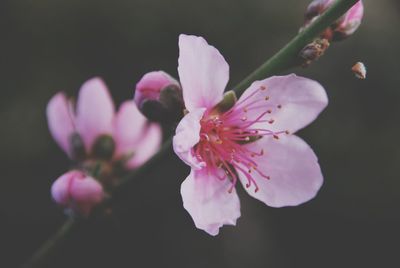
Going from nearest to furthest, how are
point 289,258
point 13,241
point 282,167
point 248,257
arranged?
point 282,167 → point 13,241 → point 248,257 → point 289,258

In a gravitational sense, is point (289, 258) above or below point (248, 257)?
below

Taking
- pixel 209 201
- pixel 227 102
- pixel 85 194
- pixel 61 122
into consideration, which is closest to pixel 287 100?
pixel 227 102

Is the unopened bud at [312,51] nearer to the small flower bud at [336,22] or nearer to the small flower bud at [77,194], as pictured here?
the small flower bud at [336,22]

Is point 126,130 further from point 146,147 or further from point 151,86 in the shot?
point 151,86

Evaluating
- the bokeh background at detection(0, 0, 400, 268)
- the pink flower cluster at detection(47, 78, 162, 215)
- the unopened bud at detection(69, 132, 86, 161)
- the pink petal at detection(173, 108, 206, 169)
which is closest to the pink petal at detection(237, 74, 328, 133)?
the pink petal at detection(173, 108, 206, 169)

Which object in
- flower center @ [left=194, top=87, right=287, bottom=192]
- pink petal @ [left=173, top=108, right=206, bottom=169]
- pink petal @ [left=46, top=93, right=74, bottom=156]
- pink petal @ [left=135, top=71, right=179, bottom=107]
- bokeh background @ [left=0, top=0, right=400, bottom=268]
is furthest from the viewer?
bokeh background @ [left=0, top=0, right=400, bottom=268]

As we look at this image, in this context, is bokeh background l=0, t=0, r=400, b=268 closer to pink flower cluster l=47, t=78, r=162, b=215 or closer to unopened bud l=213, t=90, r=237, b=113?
pink flower cluster l=47, t=78, r=162, b=215

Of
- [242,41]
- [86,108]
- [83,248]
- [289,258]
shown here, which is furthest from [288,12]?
[86,108]

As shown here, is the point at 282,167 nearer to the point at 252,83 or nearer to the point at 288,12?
the point at 252,83
